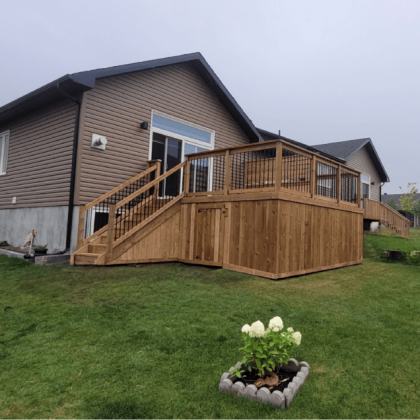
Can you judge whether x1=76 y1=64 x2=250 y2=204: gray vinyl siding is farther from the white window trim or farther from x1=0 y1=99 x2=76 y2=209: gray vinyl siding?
x1=0 y1=99 x2=76 y2=209: gray vinyl siding

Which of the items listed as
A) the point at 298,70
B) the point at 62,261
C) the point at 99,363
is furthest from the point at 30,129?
the point at 298,70

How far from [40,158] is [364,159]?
17561mm

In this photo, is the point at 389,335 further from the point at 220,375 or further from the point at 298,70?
the point at 298,70

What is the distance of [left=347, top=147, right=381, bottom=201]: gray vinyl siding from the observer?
18939 millimetres

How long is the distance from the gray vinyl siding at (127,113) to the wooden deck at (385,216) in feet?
30.9

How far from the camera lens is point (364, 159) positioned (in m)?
19.8

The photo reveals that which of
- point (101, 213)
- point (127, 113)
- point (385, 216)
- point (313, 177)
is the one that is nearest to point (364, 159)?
point (385, 216)

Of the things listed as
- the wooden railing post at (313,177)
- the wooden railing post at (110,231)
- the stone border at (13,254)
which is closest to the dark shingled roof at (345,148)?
the wooden railing post at (313,177)

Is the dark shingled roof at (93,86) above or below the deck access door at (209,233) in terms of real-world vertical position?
above

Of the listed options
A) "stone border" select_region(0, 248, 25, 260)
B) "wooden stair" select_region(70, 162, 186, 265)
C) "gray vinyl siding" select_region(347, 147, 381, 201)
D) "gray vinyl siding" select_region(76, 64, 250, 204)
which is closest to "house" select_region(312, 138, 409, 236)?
"gray vinyl siding" select_region(347, 147, 381, 201)

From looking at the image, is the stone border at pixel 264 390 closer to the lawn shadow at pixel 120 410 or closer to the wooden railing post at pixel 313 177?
the lawn shadow at pixel 120 410

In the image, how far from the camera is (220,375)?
8.66 ft

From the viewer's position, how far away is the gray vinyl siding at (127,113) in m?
7.84

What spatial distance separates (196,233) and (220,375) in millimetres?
4739
